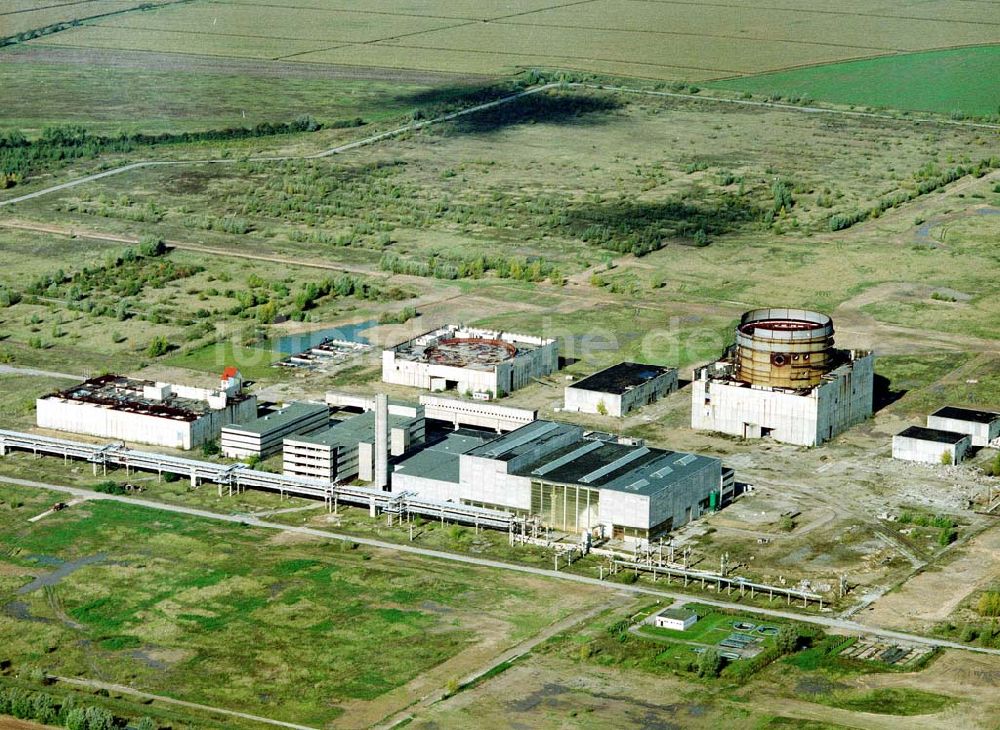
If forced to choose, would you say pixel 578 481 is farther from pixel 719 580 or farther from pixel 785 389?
pixel 785 389

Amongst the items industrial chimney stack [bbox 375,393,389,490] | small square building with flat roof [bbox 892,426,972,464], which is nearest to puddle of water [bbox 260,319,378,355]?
industrial chimney stack [bbox 375,393,389,490]

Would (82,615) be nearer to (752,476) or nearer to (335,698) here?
(335,698)

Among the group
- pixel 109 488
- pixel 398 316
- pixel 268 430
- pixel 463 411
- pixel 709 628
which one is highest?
pixel 268 430

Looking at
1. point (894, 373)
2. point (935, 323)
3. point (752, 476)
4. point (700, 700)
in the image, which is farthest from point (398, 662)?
point (935, 323)

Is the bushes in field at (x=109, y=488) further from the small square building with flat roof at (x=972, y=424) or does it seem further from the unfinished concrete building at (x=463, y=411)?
the small square building with flat roof at (x=972, y=424)

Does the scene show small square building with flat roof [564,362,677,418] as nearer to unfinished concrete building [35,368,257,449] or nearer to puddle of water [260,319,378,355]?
unfinished concrete building [35,368,257,449]

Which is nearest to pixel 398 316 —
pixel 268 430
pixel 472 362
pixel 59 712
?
pixel 472 362
